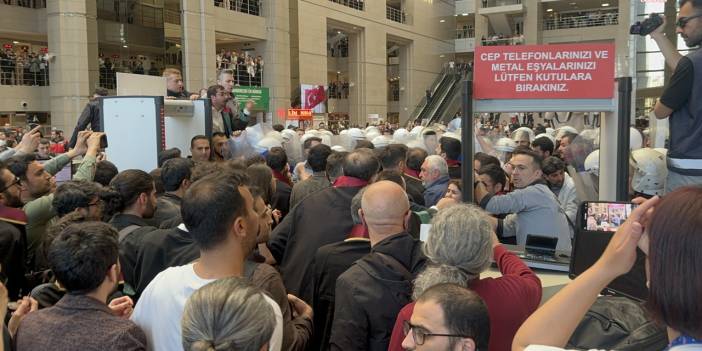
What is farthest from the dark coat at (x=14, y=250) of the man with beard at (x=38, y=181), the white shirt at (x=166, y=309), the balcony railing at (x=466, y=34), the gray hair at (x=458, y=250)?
the balcony railing at (x=466, y=34)

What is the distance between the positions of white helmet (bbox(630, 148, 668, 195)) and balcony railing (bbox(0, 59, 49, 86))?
87.3ft

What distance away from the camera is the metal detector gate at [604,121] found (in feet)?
11.1

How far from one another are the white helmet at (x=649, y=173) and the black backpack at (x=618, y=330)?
89.9 inches

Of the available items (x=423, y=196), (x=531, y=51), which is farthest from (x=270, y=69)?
(x=531, y=51)

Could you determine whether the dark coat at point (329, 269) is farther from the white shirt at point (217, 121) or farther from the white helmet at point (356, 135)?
the white helmet at point (356, 135)

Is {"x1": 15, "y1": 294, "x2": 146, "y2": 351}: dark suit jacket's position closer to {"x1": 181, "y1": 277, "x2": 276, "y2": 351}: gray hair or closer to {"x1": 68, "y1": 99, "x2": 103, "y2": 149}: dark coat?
{"x1": 181, "y1": 277, "x2": 276, "y2": 351}: gray hair

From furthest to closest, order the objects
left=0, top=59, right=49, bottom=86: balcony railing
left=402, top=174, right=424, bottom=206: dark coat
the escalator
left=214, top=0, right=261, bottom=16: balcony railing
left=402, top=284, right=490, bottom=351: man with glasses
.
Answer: the escalator, left=214, top=0, right=261, bottom=16: balcony railing, left=0, top=59, right=49, bottom=86: balcony railing, left=402, top=174, right=424, bottom=206: dark coat, left=402, top=284, right=490, bottom=351: man with glasses

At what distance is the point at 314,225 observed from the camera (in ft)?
12.9

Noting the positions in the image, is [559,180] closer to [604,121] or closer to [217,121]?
[604,121]

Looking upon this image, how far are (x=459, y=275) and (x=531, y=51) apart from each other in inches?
69.0

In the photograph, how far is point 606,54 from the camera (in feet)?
11.0

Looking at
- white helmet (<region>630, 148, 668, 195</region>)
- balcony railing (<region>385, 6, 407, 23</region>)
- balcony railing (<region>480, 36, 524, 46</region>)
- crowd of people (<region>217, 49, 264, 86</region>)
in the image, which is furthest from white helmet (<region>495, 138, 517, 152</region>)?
balcony railing (<region>385, 6, 407, 23</region>)

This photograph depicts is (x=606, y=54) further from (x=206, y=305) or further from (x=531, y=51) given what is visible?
(x=206, y=305)

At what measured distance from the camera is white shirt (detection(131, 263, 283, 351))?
2.27 meters
